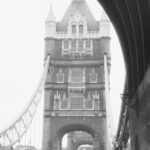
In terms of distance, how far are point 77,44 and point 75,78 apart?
436cm

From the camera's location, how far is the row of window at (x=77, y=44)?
→ 164 feet

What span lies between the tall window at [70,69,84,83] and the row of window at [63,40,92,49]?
299 centimetres

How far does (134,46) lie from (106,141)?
35.5 metres

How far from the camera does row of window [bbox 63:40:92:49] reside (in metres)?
50.1

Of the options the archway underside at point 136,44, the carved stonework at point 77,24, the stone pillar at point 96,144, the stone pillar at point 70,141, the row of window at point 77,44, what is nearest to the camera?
the archway underside at point 136,44

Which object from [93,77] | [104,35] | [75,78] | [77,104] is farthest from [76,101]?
[104,35]

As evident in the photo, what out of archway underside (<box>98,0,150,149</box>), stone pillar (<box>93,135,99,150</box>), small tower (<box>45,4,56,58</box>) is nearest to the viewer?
archway underside (<box>98,0,150,149</box>)

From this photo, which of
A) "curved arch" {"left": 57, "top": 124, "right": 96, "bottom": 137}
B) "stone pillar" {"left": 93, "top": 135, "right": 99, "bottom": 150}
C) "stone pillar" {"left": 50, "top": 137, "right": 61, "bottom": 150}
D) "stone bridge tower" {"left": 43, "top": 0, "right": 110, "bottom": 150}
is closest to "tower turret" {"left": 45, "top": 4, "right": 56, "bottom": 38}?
"stone bridge tower" {"left": 43, "top": 0, "right": 110, "bottom": 150}

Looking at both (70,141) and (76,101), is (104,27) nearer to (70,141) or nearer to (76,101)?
(76,101)

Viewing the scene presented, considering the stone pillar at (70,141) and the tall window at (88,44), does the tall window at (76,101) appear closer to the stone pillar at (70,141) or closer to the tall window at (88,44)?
the tall window at (88,44)

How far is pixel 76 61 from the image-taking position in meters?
49.2

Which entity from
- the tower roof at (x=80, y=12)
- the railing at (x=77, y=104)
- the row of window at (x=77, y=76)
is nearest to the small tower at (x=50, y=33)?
the tower roof at (x=80, y=12)

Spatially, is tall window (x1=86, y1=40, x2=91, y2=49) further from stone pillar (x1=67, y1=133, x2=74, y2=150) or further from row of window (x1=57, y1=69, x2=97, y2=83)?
stone pillar (x1=67, y1=133, x2=74, y2=150)

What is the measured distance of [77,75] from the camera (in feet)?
160
